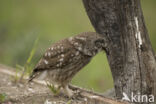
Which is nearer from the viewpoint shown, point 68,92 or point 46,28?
point 68,92

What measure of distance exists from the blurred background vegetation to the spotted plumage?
1.80 m

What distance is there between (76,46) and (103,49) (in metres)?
0.28

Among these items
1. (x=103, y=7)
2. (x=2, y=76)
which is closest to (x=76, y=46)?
(x=103, y=7)

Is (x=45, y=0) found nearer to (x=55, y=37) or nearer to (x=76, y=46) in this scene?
(x=55, y=37)

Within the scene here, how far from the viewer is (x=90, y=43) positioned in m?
3.82

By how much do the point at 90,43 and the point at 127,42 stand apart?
393 millimetres

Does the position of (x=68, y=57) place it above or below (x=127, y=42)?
below

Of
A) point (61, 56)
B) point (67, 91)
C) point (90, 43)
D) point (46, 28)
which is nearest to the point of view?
point (90, 43)

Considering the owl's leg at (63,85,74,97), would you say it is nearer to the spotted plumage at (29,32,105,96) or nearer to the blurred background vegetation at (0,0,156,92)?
the spotted plumage at (29,32,105,96)

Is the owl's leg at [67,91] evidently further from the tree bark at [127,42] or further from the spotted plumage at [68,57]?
the tree bark at [127,42]

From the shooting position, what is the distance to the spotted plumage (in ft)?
12.6

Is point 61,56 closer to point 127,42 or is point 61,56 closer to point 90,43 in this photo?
point 90,43

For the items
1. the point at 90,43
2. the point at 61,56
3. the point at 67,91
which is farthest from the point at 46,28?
the point at 90,43

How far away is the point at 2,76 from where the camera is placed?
16.1ft
